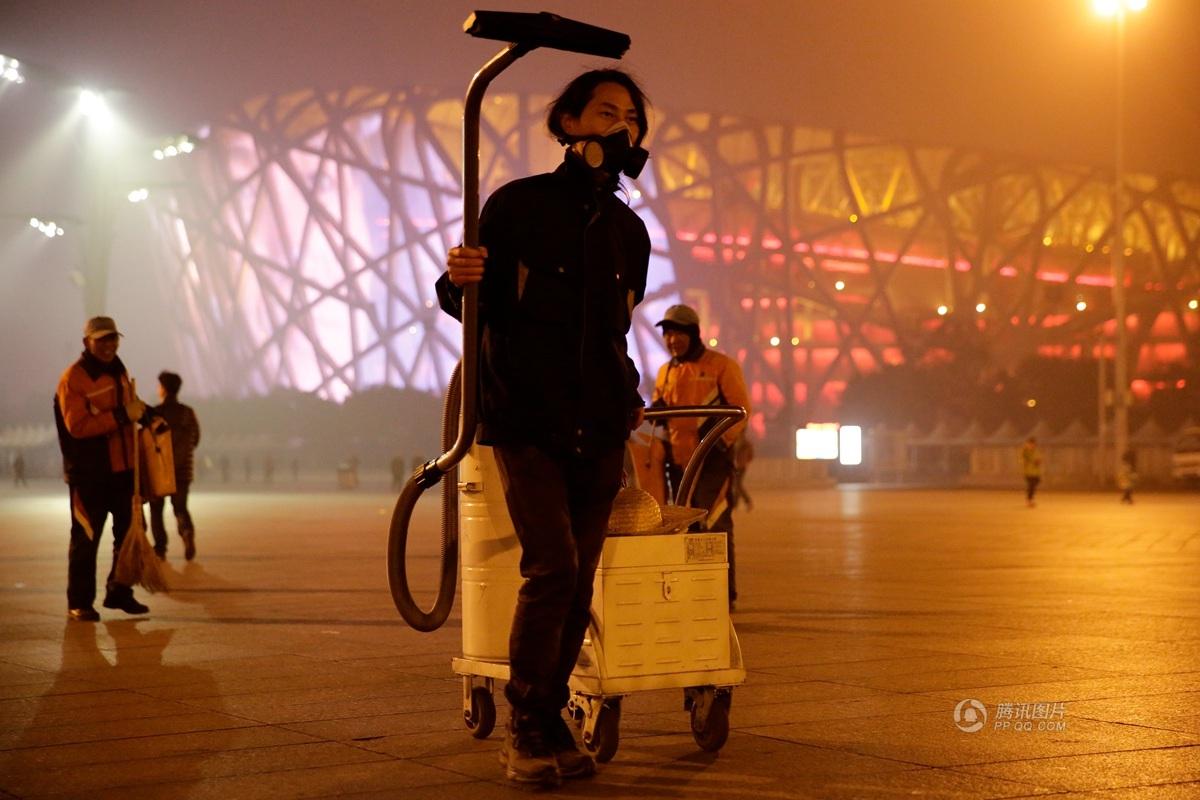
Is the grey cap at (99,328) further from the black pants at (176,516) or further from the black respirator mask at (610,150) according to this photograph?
the black respirator mask at (610,150)

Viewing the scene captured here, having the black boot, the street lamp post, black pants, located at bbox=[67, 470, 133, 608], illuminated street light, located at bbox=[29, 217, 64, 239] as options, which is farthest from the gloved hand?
the street lamp post

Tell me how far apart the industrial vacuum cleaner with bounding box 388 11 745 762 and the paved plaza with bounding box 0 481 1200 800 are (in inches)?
6.9

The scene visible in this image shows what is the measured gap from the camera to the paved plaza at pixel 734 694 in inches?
175

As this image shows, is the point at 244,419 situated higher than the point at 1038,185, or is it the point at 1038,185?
the point at 1038,185

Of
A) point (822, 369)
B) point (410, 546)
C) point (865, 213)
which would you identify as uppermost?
point (865, 213)

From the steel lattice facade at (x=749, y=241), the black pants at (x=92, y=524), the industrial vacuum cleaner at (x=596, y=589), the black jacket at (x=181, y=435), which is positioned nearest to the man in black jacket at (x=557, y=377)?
the industrial vacuum cleaner at (x=596, y=589)

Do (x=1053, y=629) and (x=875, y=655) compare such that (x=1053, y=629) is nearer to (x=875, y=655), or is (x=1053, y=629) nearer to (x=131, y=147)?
(x=875, y=655)

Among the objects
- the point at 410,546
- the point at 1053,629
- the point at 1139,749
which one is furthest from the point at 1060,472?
the point at 1139,749

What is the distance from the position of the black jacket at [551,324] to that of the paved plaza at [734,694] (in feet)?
3.21

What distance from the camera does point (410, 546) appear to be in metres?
17.2

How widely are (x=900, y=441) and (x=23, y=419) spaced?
5122 cm

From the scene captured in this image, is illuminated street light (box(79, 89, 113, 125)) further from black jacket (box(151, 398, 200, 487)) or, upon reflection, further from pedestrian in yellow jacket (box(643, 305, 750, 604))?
pedestrian in yellow jacket (box(643, 305, 750, 604))

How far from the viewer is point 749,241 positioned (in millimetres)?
79188

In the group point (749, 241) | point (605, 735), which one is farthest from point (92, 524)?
point (749, 241)
